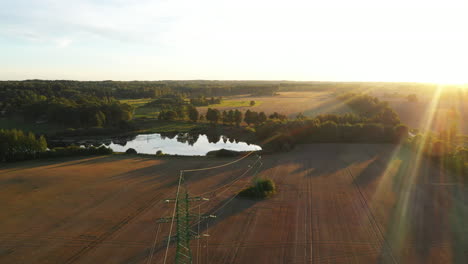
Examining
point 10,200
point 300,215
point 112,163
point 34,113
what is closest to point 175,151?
point 112,163

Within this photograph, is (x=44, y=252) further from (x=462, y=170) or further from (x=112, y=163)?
(x=462, y=170)

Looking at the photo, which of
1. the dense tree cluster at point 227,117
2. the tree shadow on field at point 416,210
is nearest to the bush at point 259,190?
the tree shadow on field at point 416,210

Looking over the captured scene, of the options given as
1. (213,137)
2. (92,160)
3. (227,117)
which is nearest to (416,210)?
(92,160)

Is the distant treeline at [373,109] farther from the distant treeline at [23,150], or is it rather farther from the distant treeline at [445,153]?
the distant treeline at [23,150]

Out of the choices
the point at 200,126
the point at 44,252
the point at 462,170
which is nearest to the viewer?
the point at 44,252

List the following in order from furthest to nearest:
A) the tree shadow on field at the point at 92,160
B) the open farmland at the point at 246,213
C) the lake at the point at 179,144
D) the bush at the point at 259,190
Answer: the lake at the point at 179,144 < the tree shadow on field at the point at 92,160 < the bush at the point at 259,190 < the open farmland at the point at 246,213

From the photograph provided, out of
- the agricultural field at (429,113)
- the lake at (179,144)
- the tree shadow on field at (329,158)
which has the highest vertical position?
the agricultural field at (429,113)

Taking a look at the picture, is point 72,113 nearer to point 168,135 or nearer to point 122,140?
point 122,140
